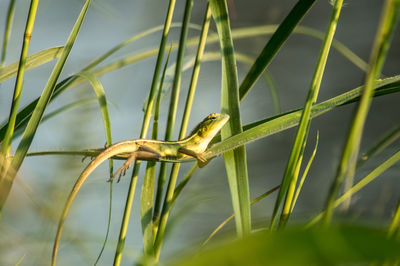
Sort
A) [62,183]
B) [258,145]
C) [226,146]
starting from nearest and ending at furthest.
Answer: [226,146]
[62,183]
[258,145]

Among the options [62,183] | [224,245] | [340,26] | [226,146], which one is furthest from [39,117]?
[340,26]

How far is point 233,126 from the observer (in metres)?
0.48

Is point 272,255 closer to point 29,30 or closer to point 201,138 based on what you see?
point 29,30

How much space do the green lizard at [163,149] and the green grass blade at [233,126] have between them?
8 cm

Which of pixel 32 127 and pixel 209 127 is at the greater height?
pixel 209 127

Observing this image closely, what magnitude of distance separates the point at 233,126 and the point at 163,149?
1.16 ft

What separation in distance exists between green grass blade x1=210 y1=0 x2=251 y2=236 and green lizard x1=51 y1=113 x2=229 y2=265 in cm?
8

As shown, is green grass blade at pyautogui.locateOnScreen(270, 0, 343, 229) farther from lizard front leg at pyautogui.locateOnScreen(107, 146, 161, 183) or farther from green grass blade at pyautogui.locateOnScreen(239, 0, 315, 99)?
lizard front leg at pyautogui.locateOnScreen(107, 146, 161, 183)

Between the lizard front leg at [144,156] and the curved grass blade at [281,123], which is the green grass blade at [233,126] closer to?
the curved grass blade at [281,123]

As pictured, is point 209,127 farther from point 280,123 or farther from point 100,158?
point 280,123

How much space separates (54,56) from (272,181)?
2365mm

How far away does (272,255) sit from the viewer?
0.16 metres

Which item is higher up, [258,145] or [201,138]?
[258,145]

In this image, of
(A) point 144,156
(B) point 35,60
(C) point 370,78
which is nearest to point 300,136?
(C) point 370,78
